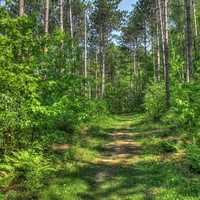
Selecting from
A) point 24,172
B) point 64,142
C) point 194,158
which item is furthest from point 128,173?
point 64,142

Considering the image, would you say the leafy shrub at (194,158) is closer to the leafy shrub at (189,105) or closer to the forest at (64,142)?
the forest at (64,142)

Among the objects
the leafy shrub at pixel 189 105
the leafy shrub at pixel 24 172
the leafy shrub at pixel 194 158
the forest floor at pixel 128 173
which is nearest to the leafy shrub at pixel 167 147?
the forest floor at pixel 128 173

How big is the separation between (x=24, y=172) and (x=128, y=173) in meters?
3.46

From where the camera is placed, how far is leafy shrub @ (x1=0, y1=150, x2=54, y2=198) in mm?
10898

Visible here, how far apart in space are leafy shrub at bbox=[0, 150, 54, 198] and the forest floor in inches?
17.3

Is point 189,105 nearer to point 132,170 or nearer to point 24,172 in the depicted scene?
point 132,170

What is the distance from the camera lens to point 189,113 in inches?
581

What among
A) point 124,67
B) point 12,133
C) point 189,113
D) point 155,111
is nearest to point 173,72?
point 155,111

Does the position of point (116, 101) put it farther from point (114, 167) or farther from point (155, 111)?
point (114, 167)

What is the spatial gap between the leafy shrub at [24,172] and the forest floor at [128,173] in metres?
0.44

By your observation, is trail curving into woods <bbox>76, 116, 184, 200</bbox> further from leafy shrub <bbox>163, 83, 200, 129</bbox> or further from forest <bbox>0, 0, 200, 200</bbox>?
leafy shrub <bbox>163, 83, 200, 129</bbox>

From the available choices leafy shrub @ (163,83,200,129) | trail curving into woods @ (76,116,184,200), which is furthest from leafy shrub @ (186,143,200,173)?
leafy shrub @ (163,83,200,129)

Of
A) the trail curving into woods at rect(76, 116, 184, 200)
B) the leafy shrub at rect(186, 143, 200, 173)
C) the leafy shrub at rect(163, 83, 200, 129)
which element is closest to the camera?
the trail curving into woods at rect(76, 116, 184, 200)

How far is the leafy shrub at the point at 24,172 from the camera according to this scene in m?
10.9
